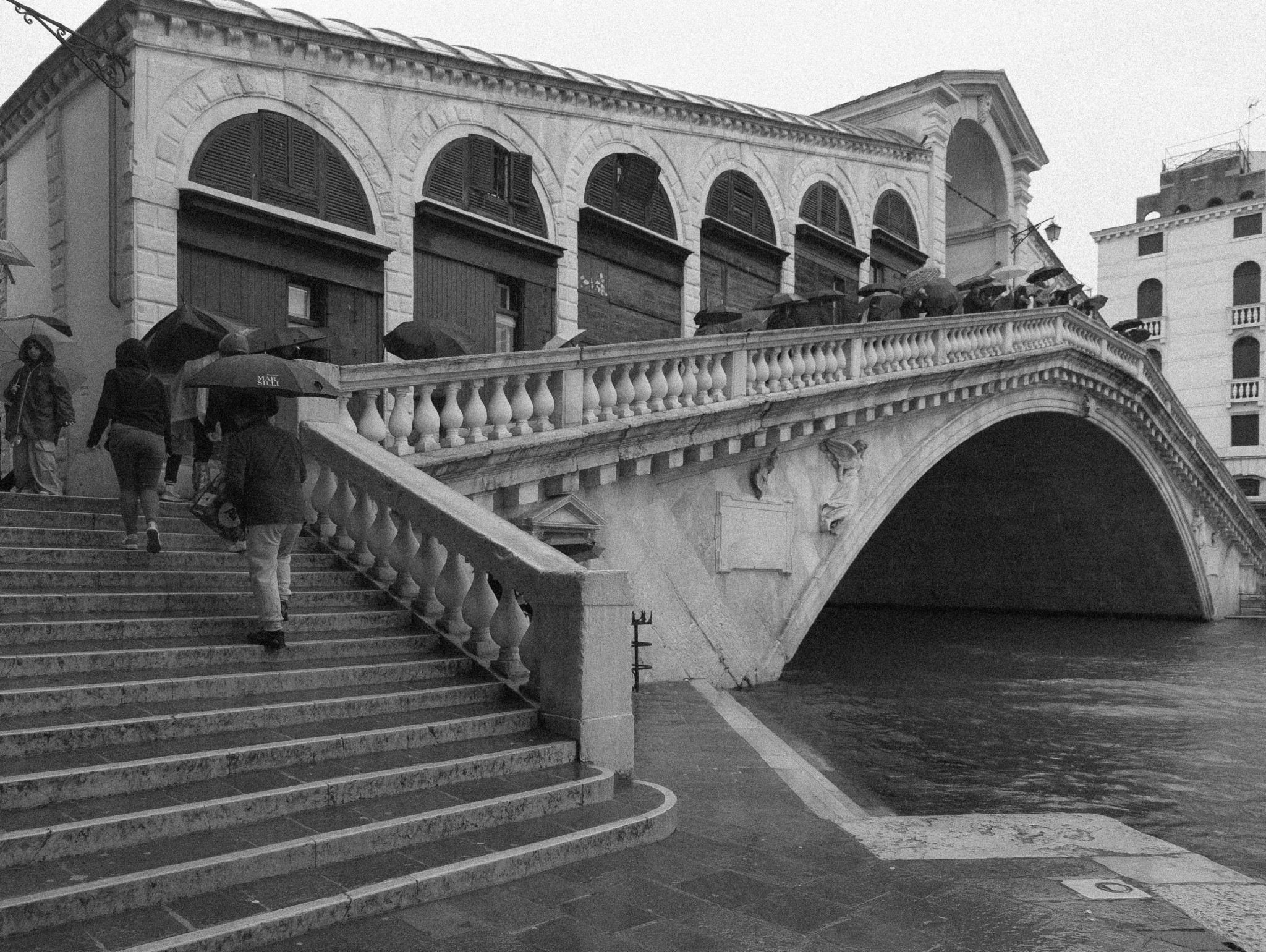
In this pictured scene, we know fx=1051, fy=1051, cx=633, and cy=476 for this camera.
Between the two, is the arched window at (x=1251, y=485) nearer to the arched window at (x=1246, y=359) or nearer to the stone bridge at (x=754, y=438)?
the arched window at (x=1246, y=359)

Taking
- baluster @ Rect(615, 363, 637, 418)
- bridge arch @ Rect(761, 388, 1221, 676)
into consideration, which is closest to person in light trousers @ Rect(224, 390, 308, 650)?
baluster @ Rect(615, 363, 637, 418)

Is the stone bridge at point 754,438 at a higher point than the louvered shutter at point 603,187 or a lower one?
lower

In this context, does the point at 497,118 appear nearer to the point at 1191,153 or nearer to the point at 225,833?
the point at 225,833

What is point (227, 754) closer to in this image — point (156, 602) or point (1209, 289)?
point (156, 602)

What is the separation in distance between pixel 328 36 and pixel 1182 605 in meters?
26.3

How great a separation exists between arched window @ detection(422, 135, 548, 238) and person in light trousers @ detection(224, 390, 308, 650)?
6.53m

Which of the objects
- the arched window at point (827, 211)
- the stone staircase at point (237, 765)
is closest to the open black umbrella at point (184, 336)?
the stone staircase at point (237, 765)

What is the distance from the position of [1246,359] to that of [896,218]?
2797 centimetres

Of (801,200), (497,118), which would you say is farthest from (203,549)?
(801,200)

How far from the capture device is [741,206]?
653 inches

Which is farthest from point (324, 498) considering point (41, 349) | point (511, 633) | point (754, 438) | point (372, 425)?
point (754, 438)

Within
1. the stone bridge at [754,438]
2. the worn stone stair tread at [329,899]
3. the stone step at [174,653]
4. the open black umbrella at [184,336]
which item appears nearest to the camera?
the worn stone stair tread at [329,899]

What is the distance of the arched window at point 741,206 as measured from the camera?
16.1m

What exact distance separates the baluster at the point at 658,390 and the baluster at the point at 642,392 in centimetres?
8
